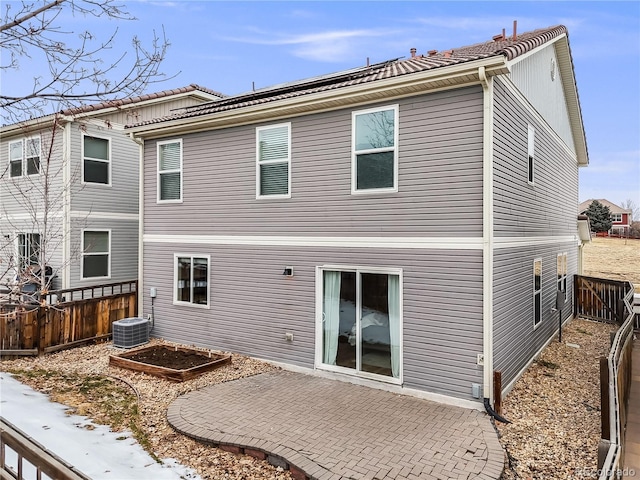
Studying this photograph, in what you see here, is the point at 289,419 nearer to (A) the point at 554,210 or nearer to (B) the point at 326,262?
(B) the point at 326,262

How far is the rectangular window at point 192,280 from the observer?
956 centimetres

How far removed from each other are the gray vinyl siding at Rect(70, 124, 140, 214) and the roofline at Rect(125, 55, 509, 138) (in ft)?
11.2

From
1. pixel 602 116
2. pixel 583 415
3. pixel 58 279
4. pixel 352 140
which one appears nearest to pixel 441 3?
pixel 352 140

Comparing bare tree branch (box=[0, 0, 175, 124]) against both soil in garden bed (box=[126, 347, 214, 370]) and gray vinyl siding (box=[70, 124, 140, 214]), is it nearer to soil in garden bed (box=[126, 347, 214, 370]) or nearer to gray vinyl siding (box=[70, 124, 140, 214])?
soil in garden bed (box=[126, 347, 214, 370])

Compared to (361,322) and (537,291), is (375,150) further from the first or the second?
(537,291)

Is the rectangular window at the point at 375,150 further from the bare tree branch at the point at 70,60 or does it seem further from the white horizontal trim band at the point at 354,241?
the bare tree branch at the point at 70,60

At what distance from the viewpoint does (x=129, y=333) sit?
9531 millimetres

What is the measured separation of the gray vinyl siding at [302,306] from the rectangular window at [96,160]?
13.1 ft

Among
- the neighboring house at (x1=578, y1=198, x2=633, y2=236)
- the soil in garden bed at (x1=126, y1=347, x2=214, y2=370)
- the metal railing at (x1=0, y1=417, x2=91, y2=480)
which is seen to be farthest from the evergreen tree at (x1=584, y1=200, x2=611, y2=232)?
the metal railing at (x1=0, y1=417, x2=91, y2=480)

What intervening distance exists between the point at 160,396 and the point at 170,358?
6.27ft

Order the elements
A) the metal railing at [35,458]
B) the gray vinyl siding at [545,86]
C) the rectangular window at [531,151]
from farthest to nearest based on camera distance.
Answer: the rectangular window at [531,151], the gray vinyl siding at [545,86], the metal railing at [35,458]

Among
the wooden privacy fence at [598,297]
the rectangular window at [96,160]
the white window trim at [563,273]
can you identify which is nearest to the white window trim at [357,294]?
the white window trim at [563,273]

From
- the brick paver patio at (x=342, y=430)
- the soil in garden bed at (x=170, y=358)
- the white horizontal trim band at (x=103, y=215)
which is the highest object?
the white horizontal trim band at (x=103, y=215)

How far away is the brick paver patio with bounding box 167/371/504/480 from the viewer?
15.4 ft
